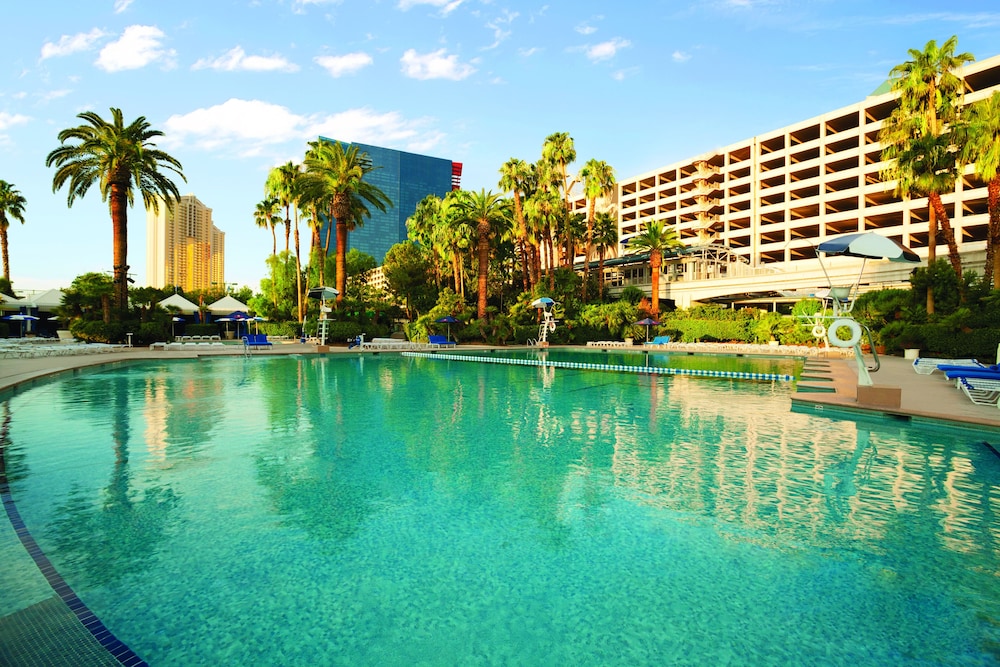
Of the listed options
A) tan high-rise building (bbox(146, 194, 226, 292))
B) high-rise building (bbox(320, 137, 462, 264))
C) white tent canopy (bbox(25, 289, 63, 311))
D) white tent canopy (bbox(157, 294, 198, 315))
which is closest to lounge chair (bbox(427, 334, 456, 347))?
white tent canopy (bbox(157, 294, 198, 315))

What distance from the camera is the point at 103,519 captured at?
5156 millimetres

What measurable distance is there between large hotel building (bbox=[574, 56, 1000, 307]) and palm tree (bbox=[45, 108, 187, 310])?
132ft

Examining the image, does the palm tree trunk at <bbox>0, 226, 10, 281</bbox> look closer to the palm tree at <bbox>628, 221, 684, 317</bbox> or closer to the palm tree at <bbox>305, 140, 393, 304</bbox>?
the palm tree at <bbox>305, 140, 393, 304</bbox>

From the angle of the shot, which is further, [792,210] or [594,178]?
[792,210]

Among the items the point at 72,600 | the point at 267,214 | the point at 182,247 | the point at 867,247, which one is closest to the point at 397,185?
the point at 182,247

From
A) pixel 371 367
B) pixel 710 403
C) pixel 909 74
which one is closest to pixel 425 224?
pixel 371 367

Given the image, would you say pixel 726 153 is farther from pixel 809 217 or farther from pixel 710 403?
pixel 710 403

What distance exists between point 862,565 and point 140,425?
10.8 meters

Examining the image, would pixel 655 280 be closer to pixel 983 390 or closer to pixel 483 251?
pixel 483 251

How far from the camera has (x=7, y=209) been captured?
4531 cm

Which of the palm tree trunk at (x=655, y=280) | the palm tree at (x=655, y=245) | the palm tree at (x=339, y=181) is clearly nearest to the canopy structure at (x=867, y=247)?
the palm tree at (x=339, y=181)

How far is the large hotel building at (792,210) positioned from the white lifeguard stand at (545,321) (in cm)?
1492

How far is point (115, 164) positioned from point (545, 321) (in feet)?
87.7

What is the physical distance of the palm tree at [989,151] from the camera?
22.9m
